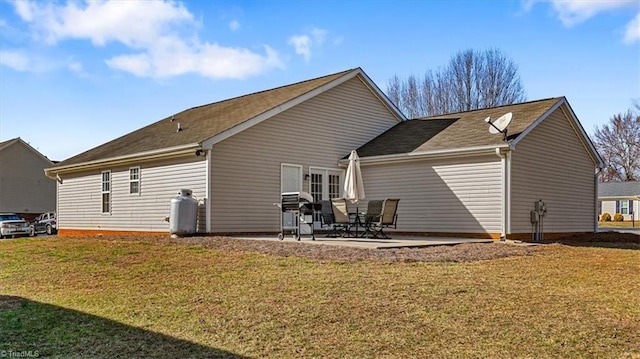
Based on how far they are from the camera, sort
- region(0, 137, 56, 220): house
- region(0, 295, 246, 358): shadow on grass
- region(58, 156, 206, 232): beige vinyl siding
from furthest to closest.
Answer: region(0, 137, 56, 220): house < region(58, 156, 206, 232): beige vinyl siding < region(0, 295, 246, 358): shadow on grass

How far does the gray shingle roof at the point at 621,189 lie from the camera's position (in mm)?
44013

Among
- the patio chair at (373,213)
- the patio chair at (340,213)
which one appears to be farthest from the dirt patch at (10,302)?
the patio chair at (373,213)

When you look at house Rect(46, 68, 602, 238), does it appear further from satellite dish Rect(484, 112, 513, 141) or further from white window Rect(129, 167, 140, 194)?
satellite dish Rect(484, 112, 513, 141)

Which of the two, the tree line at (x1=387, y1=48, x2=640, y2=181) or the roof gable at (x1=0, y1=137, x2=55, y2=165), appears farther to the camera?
the tree line at (x1=387, y1=48, x2=640, y2=181)

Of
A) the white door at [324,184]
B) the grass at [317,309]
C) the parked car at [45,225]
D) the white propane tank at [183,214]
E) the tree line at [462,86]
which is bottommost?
the parked car at [45,225]

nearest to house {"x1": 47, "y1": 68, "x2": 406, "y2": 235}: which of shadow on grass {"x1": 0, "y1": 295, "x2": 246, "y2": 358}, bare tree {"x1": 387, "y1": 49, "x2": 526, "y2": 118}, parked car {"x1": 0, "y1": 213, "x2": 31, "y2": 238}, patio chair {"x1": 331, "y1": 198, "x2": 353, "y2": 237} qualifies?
patio chair {"x1": 331, "y1": 198, "x2": 353, "y2": 237}

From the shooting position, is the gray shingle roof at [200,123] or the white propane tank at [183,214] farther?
the gray shingle roof at [200,123]

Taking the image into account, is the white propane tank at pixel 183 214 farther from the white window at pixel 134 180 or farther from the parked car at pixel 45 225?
the parked car at pixel 45 225

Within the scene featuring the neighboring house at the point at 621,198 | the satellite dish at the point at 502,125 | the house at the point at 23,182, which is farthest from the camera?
the neighboring house at the point at 621,198

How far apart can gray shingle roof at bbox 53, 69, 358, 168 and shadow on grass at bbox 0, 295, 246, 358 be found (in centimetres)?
797

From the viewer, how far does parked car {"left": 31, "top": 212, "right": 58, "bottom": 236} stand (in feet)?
95.5

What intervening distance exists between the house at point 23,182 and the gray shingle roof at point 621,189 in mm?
42084

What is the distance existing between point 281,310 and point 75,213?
15256 mm

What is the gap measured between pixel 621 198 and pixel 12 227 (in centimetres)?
4229
